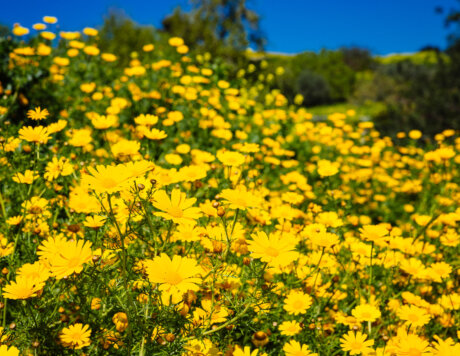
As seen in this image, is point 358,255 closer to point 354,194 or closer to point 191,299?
point 191,299

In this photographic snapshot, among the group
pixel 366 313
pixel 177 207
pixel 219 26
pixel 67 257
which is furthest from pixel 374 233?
pixel 219 26

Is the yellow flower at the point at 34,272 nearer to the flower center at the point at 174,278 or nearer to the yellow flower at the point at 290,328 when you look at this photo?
the flower center at the point at 174,278

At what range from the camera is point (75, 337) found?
129 centimetres

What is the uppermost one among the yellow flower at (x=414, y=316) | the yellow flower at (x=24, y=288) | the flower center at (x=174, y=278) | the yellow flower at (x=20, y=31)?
the yellow flower at (x=20, y=31)

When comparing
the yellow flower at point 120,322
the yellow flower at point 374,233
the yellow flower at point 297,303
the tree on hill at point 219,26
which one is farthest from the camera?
the tree on hill at point 219,26

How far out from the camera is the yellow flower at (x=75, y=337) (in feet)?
4.16

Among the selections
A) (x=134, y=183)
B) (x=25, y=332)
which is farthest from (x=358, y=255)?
(x=25, y=332)

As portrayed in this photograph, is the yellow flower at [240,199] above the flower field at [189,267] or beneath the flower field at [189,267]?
above

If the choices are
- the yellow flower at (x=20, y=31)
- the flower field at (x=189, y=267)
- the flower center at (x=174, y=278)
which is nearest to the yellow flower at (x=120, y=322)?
the flower field at (x=189, y=267)

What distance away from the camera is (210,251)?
4.67ft

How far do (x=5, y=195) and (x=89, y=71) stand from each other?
9.95 ft

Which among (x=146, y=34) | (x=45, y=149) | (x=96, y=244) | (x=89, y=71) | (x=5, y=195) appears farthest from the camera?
(x=146, y=34)

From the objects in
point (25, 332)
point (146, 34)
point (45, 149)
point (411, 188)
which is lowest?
point (25, 332)

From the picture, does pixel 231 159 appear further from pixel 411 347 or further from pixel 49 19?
pixel 49 19
